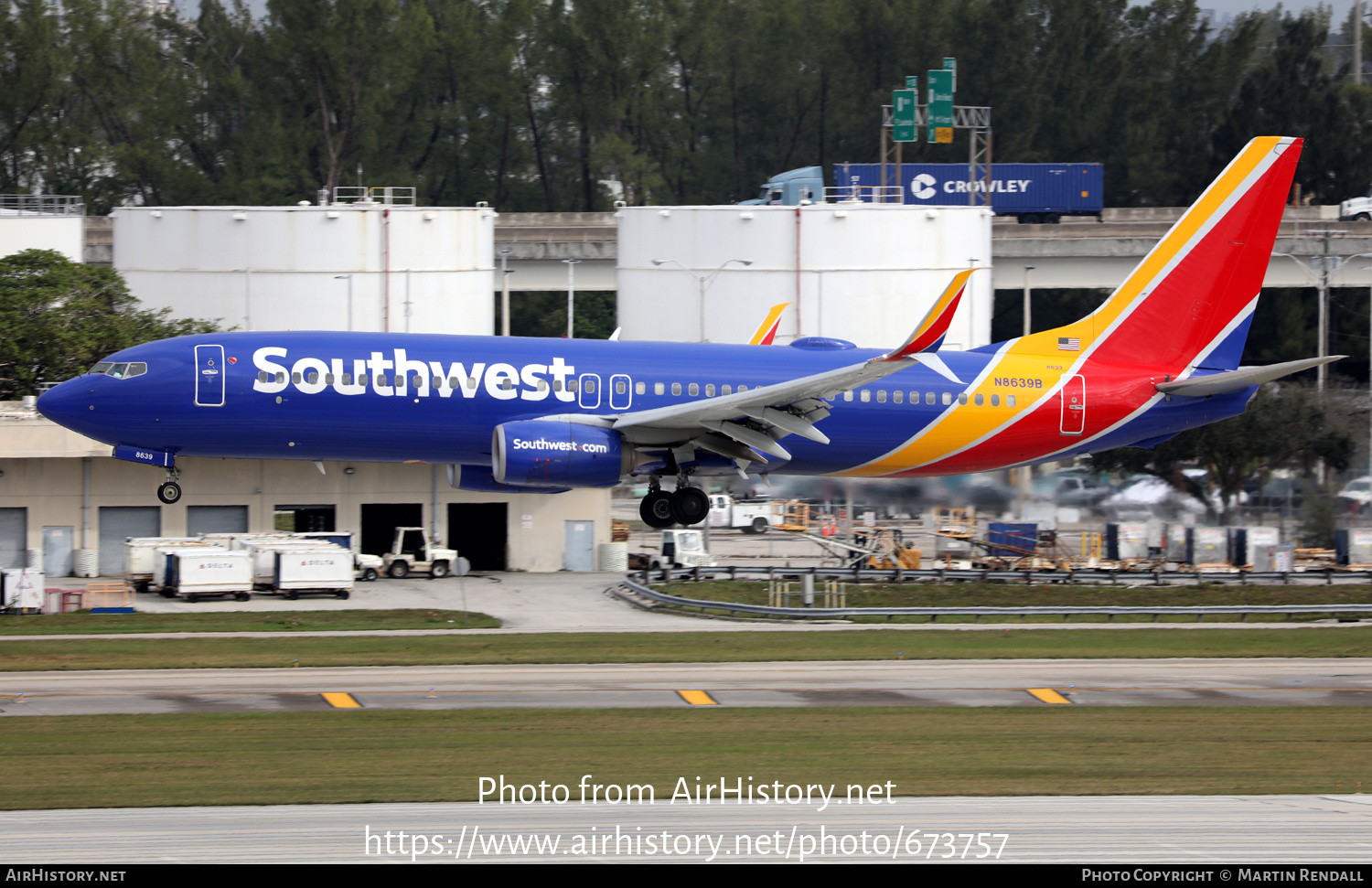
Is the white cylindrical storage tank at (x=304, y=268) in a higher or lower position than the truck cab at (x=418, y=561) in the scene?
higher

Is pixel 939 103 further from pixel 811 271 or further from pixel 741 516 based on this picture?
pixel 811 271

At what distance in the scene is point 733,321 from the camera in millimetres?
70250

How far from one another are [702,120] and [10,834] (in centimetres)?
12954

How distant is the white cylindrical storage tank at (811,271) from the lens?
229 feet

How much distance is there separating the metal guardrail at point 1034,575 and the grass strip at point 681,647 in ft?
36.2

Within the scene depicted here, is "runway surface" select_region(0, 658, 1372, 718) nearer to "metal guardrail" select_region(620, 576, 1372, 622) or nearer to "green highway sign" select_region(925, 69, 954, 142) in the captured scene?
"metal guardrail" select_region(620, 576, 1372, 622)

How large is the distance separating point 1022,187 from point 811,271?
54303mm

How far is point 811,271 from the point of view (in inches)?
2761

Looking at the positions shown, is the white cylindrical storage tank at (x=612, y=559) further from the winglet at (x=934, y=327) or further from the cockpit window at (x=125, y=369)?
the winglet at (x=934, y=327)

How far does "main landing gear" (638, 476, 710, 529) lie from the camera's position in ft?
122

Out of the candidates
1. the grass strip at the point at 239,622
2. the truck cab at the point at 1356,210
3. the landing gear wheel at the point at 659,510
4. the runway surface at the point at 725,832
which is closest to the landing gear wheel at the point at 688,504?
the landing gear wheel at the point at 659,510

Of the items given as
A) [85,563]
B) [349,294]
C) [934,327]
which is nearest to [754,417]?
[934,327]

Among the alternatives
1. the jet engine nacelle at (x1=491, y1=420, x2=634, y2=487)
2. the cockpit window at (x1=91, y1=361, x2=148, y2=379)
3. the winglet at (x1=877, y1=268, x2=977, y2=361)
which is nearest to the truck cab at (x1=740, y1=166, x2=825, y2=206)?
the jet engine nacelle at (x1=491, y1=420, x2=634, y2=487)

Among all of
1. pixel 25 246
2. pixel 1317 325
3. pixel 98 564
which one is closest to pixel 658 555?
pixel 98 564
